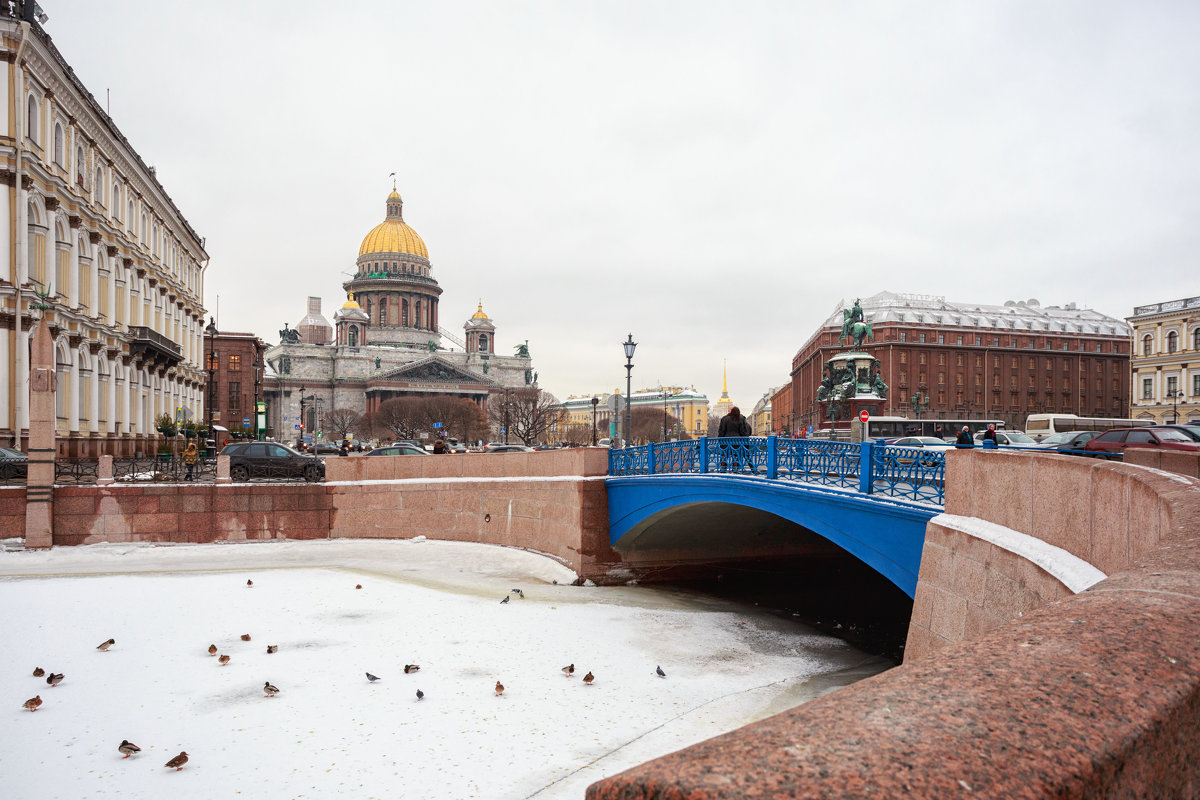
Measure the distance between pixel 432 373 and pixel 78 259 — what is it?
7446cm

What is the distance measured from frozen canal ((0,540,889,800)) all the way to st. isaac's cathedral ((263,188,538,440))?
8368 centimetres

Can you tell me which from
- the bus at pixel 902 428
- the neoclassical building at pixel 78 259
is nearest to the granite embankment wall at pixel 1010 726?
the neoclassical building at pixel 78 259

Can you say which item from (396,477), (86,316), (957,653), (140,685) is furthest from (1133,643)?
(86,316)

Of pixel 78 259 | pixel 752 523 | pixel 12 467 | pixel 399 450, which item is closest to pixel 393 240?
pixel 78 259

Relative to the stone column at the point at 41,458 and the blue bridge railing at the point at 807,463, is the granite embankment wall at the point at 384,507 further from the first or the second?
the blue bridge railing at the point at 807,463

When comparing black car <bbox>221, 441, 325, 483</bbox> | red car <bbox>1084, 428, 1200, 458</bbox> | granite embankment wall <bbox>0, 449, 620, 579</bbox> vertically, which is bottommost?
granite embankment wall <bbox>0, 449, 620, 579</bbox>

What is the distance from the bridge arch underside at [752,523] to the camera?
10.8 meters

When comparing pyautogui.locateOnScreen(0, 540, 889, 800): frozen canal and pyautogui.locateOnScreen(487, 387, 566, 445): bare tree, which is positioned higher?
pyautogui.locateOnScreen(487, 387, 566, 445): bare tree

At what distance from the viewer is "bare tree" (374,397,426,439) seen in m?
78.6

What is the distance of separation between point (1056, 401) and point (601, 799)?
101961 mm

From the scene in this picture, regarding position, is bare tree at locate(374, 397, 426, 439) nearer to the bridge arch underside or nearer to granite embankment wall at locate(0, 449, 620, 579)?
granite embankment wall at locate(0, 449, 620, 579)

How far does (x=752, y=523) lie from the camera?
828 inches

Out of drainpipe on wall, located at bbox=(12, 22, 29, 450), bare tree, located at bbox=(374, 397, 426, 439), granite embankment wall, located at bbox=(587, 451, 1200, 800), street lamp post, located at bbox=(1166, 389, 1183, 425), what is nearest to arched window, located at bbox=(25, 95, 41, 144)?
drainpipe on wall, located at bbox=(12, 22, 29, 450)

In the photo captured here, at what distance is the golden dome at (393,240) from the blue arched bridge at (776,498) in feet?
348
